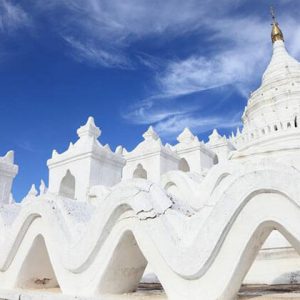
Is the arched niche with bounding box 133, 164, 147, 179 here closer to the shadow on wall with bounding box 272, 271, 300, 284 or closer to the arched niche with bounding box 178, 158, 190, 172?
the arched niche with bounding box 178, 158, 190, 172

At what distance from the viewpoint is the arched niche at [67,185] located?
A: 1691cm

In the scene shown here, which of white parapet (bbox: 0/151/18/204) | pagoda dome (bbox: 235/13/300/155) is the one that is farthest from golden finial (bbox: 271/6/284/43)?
white parapet (bbox: 0/151/18/204)

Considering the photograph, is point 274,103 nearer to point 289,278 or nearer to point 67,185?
point 67,185

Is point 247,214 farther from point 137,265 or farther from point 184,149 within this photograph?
point 184,149

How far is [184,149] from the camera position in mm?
22594

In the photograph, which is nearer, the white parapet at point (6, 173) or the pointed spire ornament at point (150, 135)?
the white parapet at point (6, 173)

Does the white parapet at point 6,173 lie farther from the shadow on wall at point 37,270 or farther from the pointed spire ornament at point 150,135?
the pointed spire ornament at point 150,135

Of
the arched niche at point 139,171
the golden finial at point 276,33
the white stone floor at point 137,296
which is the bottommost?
the white stone floor at point 137,296

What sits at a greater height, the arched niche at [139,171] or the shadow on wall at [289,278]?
the arched niche at [139,171]

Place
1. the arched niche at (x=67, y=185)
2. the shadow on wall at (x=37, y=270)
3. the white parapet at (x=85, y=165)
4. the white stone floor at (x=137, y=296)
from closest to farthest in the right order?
the white stone floor at (x=137, y=296)
the shadow on wall at (x=37, y=270)
the white parapet at (x=85, y=165)
the arched niche at (x=67, y=185)

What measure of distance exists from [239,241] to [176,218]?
2.30 ft

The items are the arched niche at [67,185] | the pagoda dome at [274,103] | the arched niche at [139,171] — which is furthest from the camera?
the arched niche at [139,171]

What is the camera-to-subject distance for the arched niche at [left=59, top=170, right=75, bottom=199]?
55.5 ft

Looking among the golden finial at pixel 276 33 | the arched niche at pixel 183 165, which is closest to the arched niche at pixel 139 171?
the arched niche at pixel 183 165
